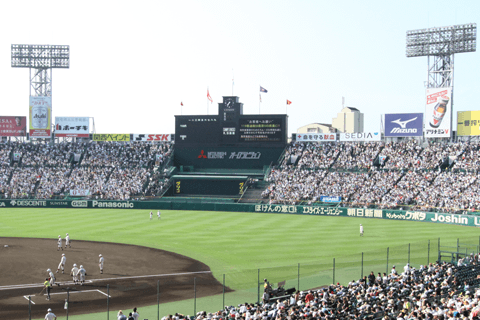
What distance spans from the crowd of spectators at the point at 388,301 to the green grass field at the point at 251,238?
2679 mm

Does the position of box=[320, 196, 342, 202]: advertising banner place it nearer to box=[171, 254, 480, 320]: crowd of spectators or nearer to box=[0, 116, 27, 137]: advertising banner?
box=[171, 254, 480, 320]: crowd of spectators

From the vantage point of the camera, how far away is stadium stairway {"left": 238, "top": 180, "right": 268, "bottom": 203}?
2381 inches

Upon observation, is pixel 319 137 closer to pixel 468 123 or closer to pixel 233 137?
pixel 233 137

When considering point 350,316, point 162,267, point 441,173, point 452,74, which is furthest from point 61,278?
point 452,74

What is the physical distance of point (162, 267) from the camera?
90.6 ft

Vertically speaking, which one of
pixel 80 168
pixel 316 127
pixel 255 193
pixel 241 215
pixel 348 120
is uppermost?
pixel 348 120

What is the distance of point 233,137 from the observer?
69.0 meters

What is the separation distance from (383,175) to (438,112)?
40.3ft

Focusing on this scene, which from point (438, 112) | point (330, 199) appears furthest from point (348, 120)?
point (330, 199)

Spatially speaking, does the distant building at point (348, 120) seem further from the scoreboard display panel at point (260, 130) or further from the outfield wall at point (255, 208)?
the outfield wall at point (255, 208)

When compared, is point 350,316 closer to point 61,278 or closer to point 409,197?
point 61,278

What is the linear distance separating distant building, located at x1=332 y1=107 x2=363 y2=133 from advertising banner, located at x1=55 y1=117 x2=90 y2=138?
230 ft

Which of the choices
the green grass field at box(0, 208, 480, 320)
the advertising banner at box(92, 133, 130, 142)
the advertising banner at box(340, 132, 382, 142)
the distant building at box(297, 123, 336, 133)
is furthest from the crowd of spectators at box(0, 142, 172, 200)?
the distant building at box(297, 123, 336, 133)

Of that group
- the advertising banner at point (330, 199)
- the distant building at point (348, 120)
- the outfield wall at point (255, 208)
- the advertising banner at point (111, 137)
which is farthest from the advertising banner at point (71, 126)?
the distant building at point (348, 120)
